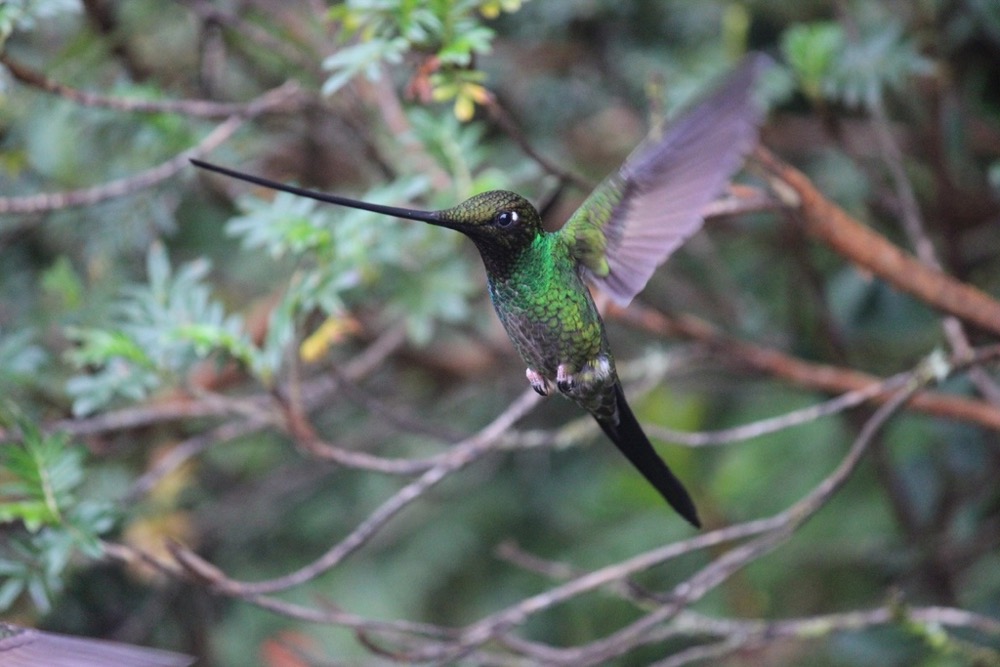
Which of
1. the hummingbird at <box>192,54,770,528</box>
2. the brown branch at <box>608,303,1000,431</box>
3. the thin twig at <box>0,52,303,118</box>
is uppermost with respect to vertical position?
the thin twig at <box>0,52,303,118</box>

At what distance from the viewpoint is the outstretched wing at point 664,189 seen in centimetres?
161

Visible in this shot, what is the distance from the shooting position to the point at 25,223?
3213 mm

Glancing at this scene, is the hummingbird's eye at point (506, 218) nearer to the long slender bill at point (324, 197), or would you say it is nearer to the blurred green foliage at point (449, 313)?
the long slender bill at point (324, 197)

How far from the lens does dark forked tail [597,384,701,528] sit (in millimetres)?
1972

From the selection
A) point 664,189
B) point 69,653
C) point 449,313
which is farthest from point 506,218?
point 449,313

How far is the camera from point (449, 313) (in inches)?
110

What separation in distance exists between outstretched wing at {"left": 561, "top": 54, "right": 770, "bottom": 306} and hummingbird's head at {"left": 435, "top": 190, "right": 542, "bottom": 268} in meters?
0.16

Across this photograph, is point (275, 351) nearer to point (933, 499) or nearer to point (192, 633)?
point (192, 633)

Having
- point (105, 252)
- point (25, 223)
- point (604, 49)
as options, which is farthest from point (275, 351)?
point (604, 49)

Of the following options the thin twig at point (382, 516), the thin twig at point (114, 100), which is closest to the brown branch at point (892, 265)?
the thin twig at point (382, 516)

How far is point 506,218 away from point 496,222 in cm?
3

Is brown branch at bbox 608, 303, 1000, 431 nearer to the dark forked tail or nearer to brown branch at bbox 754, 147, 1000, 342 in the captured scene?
brown branch at bbox 754, 147, 1000, 342

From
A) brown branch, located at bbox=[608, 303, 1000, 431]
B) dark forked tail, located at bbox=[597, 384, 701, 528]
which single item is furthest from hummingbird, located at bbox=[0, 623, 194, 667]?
brown branch, located at bbox=[608, 303, 1000, 431]

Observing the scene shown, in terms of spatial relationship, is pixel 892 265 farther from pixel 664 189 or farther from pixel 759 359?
pixel 664 189
